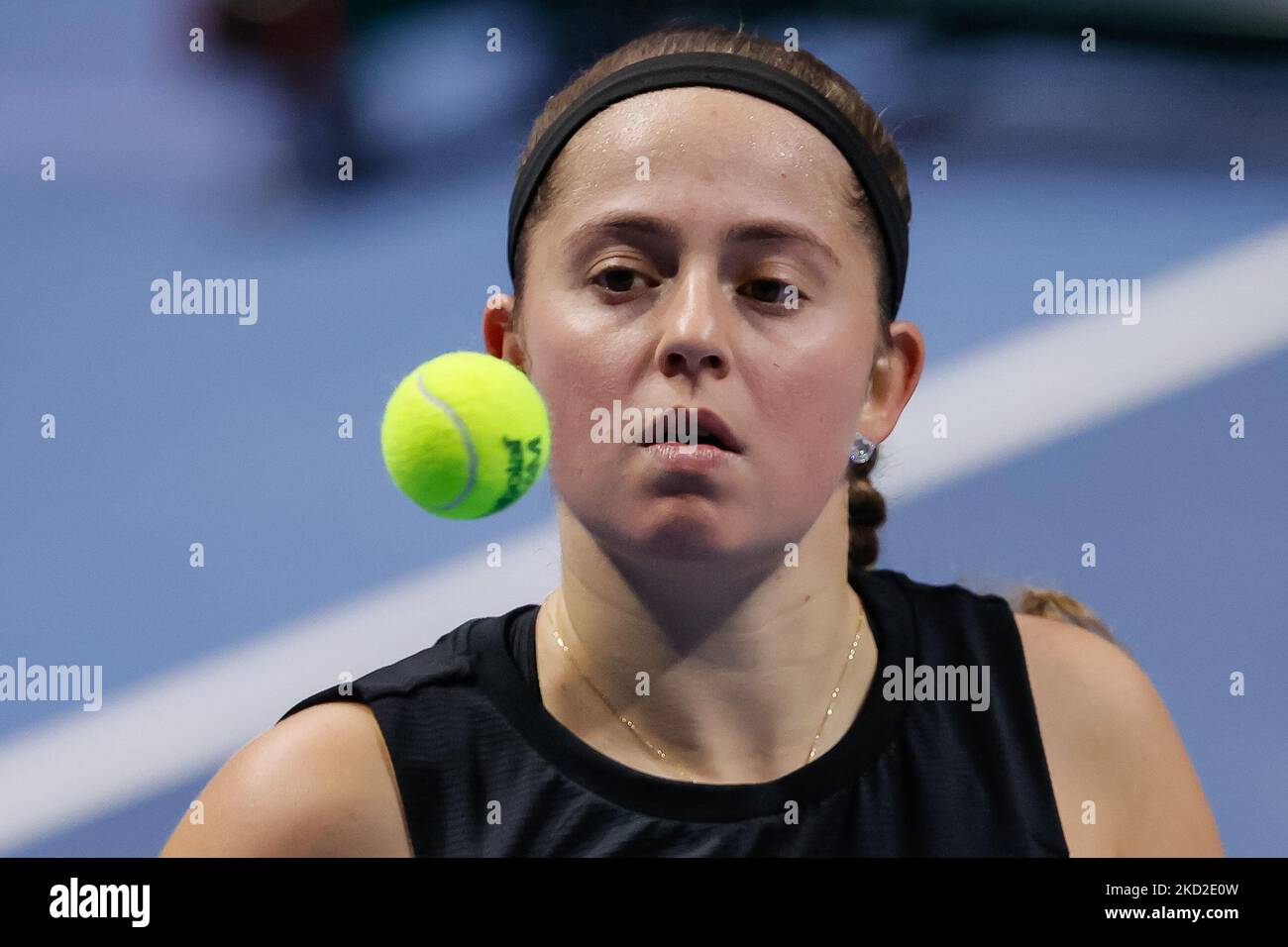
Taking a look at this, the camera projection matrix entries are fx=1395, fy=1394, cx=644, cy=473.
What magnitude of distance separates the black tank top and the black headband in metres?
0.47

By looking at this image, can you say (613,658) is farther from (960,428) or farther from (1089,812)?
(960,428)

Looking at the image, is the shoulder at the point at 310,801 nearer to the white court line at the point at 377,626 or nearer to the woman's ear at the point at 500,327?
the woman's ear at the point at 500,327

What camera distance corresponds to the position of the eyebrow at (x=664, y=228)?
135cm

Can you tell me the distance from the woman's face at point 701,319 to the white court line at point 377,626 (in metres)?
0.59

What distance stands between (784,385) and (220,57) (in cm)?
154

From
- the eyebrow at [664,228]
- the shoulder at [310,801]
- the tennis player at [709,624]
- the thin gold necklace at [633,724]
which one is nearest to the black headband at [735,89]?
the tennis player at [709,624]

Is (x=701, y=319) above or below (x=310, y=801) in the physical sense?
above

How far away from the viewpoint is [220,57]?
8.02 ft

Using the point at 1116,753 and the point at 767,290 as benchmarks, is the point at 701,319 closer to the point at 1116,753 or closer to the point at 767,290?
the point at 767,290

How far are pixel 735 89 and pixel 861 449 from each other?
41 cm

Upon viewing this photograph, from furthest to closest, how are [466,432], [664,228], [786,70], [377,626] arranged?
[377,626]
[786,70]
[664,228]
[466,432]

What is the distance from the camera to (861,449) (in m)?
1.54

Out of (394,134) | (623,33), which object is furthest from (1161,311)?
(394,134)

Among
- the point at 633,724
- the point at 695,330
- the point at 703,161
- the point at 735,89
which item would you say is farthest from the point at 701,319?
the point at 633,724
